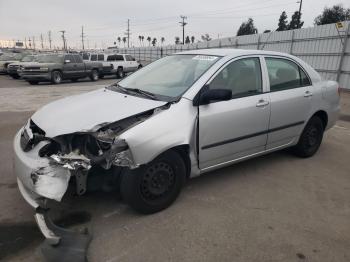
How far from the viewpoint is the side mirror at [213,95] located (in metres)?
3.46

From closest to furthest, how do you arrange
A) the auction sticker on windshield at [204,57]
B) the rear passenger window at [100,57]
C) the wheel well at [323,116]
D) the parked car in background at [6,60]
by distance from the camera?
the auction sticker on windshield at [204,57]
the wheel well at [323,116]
the parked car in background at [6,60]
the rear passenger window at [100,57]

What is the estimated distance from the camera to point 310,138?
5.06 m

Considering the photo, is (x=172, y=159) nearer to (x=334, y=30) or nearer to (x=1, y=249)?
(x=1, y=249)

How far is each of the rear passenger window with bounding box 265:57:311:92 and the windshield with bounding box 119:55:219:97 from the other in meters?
0.91

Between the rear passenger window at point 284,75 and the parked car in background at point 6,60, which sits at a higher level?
the rear passenger window at point 284,75

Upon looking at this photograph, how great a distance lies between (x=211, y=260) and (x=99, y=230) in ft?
3.67

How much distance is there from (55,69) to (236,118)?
52.7ft

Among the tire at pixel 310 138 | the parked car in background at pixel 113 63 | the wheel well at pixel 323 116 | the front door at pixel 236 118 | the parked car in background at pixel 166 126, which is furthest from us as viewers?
the parked car in background at pixel 113 63

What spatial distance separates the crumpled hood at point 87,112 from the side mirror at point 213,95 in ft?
1.49

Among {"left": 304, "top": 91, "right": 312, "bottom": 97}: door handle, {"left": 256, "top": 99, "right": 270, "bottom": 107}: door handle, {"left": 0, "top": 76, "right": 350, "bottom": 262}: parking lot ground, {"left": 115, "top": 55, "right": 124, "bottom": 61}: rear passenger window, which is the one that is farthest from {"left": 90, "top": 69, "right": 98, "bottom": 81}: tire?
{"left": 256, "top": 99, "right": 270, "bottom": 107}: door handle

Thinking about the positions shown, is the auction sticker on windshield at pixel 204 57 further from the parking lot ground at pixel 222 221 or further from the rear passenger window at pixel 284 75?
the parking lot ground at pixel 222 221

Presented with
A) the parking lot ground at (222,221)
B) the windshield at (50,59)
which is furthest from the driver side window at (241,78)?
the windshield at (50,59)

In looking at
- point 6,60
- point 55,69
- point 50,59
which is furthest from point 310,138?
point 6,60

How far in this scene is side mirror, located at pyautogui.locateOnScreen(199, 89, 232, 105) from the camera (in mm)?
3455
